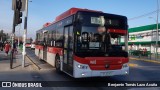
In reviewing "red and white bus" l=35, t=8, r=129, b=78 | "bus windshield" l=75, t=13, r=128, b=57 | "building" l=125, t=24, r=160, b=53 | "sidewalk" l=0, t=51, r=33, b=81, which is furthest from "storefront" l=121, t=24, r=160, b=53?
"bus windshield" l=75, t=13, r=128, b=57

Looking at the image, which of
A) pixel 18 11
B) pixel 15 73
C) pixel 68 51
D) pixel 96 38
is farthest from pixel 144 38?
pixel 96 38

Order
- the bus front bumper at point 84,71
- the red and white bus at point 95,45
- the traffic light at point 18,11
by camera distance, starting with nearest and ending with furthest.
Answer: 1. the bus front bumper at point 84,71
2. the red and white bus at point 95,45
3. the traffic light at point 18,11

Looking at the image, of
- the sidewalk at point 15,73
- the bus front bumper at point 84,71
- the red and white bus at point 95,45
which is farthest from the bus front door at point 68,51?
the sidewalk at point 15,73

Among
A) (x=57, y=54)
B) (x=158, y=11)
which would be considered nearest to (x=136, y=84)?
(x=57, y=54)

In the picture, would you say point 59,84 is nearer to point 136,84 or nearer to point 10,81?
point 10,81

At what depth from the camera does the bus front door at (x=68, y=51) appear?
1184 centimetres

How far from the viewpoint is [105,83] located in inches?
475

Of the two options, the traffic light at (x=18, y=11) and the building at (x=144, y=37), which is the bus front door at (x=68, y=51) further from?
the building at (x=144, y=37)

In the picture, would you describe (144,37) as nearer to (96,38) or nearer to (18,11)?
(18,11)

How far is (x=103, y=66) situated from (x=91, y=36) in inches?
54.2

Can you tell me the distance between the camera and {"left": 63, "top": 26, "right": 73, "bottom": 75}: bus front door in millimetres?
11836

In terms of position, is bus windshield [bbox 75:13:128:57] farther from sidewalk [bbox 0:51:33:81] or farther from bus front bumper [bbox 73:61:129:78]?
sidewalk [bbox 0:51:33:81]

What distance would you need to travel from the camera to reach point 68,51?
40.5 feet

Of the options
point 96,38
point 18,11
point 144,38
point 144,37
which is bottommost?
point 96,38
